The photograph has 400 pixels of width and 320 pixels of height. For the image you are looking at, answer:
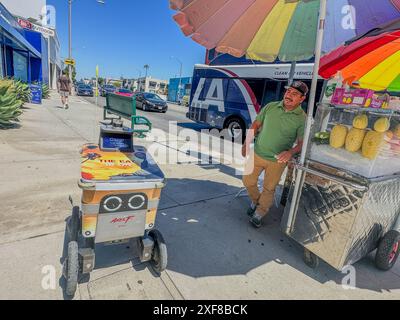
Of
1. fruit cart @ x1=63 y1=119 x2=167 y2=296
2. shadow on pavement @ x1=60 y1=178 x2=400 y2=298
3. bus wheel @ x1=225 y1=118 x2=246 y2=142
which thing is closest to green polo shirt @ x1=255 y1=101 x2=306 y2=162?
shadow on pavement @ x1=60 y1=178 x2=400 y2=298

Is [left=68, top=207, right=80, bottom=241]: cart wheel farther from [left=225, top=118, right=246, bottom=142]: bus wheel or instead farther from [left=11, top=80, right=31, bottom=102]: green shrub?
[left=11, top=80, right=31, bottom=102]: green shrub

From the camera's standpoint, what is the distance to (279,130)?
3012 millimetres

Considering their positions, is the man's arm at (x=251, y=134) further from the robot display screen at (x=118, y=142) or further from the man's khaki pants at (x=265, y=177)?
the robot display screen at (x=118, y=142)

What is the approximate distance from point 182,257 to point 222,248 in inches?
18.6

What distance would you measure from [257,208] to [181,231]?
1044 millimetres

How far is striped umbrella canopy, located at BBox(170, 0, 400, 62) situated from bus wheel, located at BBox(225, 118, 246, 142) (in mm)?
6569

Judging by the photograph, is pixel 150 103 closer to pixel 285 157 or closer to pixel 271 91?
pixel 271 91

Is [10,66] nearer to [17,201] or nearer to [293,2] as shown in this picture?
[17,201]

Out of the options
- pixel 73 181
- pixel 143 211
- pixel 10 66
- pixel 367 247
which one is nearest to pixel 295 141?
pixel 367 247

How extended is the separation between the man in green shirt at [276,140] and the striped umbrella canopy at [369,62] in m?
0.49

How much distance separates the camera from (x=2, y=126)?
263 inches

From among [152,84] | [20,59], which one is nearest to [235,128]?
[20,59]

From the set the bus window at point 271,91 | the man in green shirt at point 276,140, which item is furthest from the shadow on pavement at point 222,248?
the bus window at point 271,91

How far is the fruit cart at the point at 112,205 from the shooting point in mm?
1745
